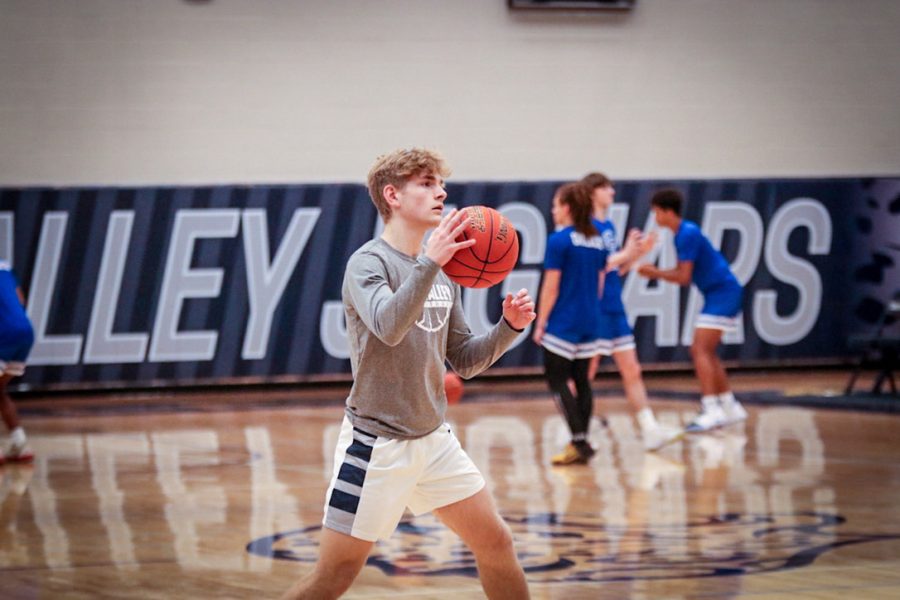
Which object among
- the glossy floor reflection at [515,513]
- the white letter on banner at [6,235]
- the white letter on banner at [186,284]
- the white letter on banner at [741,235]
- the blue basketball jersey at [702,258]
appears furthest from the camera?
the white letter on banner at [741,235]

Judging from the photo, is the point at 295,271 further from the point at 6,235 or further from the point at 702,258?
the point at 702,258

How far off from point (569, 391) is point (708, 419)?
2.10 metres

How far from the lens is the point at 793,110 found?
18219 mm

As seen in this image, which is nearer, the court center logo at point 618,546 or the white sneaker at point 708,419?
the court center logo at point 618,546

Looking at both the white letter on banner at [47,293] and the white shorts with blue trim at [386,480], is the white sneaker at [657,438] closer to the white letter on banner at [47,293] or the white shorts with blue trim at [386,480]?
the white shorts with blue trim at [386,480]

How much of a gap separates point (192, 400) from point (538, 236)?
444cm

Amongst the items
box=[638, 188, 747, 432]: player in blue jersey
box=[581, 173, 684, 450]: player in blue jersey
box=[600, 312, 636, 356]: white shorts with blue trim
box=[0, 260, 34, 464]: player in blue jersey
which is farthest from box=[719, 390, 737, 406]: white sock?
box=[0, 260, 34, 464]: player in blue jersey

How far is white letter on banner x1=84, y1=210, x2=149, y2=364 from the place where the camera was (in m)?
15.4

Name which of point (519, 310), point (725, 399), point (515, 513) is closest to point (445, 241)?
point (519, 310)

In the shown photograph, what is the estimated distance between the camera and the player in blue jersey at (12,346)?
1048 centimetres

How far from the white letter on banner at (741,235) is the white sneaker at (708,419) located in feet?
16.2

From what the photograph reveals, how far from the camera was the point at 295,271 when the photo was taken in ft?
52.5

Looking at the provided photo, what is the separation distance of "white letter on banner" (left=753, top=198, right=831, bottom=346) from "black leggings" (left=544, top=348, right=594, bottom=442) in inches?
290

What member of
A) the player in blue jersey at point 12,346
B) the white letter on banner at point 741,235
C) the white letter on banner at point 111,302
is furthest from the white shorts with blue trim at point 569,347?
the white letter on banner at point 741,235
